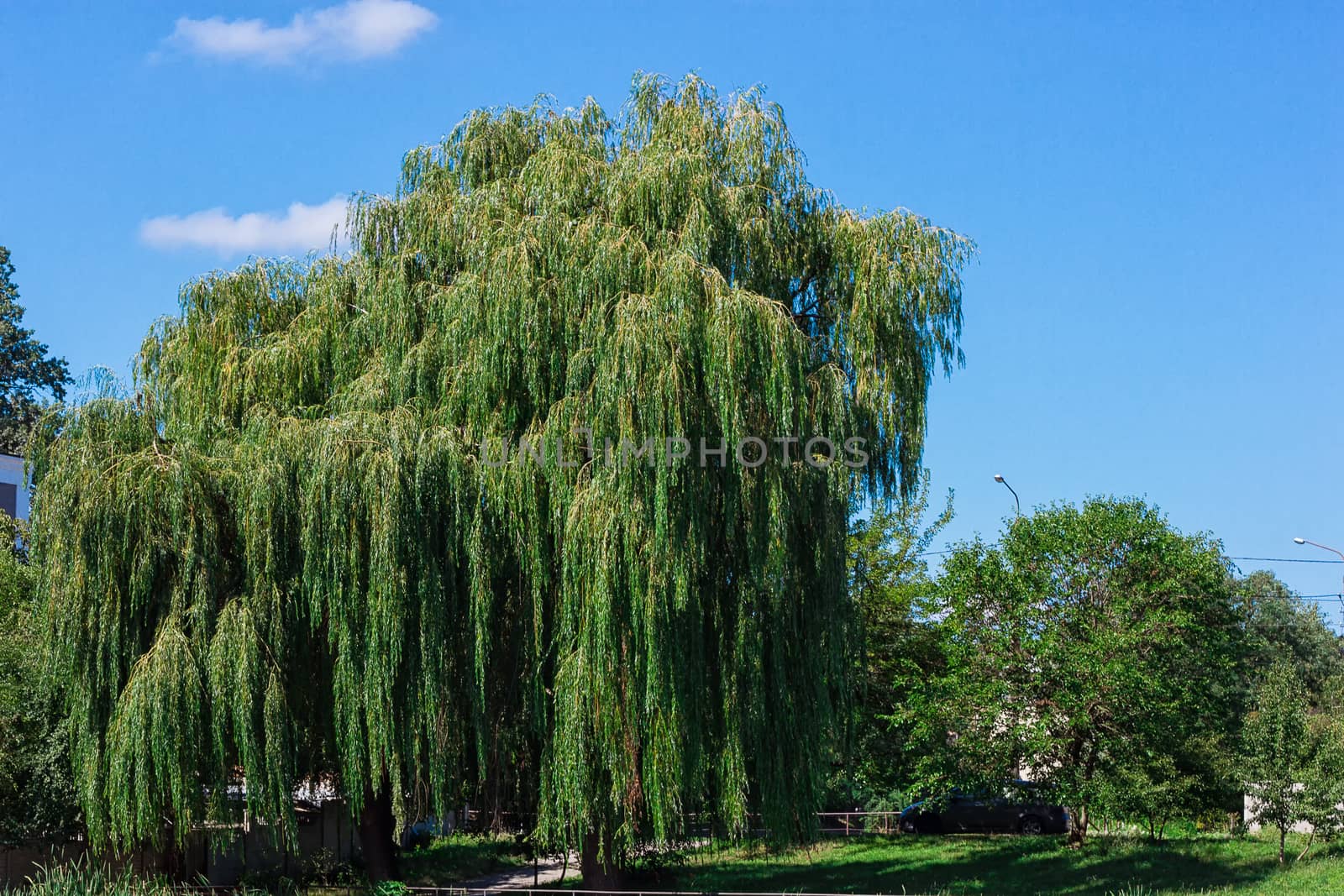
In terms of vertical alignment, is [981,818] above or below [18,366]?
below

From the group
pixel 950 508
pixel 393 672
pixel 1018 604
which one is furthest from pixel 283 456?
pixel 950 508

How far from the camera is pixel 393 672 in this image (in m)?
17.7

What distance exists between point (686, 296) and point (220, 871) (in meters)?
15.2

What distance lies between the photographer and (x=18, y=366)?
157 feet

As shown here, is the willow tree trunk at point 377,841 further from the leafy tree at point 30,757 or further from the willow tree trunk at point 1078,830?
the willow tree trunk at point 1078,830

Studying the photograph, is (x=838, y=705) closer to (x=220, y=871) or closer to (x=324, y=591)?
(x=324, y=591)

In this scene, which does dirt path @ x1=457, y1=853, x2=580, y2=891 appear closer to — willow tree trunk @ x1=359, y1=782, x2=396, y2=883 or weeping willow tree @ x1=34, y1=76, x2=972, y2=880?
willow tree trunk @ x1=359, y1=782, x2=396, y2=883

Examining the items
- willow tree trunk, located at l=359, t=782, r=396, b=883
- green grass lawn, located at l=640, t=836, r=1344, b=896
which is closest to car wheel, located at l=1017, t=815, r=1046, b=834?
green grass lawn, located at l=640, t=836, r=1344, b=896

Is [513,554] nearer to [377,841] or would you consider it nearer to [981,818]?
[377,841]

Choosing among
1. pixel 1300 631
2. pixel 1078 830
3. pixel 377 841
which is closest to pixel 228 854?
pixel 377 841

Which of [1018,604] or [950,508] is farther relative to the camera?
[950,508]

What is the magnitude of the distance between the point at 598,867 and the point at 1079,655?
530 inches

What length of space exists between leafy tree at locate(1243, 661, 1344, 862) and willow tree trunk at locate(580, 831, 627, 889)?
48.8ft

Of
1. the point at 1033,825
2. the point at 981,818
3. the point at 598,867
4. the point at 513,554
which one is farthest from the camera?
the point at 981,818
